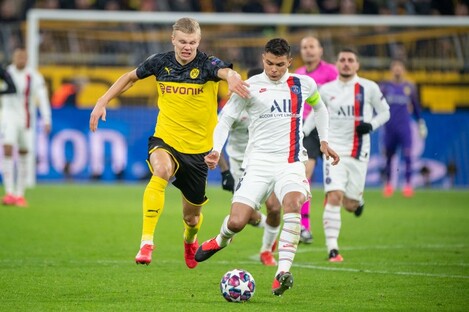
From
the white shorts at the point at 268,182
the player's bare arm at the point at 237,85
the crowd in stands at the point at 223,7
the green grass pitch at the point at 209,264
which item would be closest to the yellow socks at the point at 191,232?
the green grass pitch at the point at 209,264

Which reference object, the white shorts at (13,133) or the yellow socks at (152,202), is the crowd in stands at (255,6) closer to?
the white shorts at (13,133)

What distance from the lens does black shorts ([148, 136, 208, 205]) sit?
9578mm

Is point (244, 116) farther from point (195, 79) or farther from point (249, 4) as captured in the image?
point (249, 4)

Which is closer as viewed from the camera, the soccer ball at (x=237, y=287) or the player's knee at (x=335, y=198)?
the soccer ball at (x=237, y=287)

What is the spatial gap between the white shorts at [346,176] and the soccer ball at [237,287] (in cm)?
358

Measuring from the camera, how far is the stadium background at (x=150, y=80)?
76.4ft

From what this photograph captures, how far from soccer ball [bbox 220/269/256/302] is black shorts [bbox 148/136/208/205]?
163 cm

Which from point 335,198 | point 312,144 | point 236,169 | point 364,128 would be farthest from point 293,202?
point 312,144

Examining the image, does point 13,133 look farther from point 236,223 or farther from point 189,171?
point 236,223

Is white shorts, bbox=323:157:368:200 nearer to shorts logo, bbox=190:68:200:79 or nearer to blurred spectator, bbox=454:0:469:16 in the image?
shorts logo, bbox=190:68:200:79

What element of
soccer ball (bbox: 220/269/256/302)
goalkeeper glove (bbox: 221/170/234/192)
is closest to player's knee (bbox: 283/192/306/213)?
soccer ball (bbox: 220/269/256/302)

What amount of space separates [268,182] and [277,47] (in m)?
1.17

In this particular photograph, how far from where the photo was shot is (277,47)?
893cm

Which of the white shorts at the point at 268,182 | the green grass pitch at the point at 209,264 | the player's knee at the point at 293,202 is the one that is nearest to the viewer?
the green grass pitch at the point at 209,264
